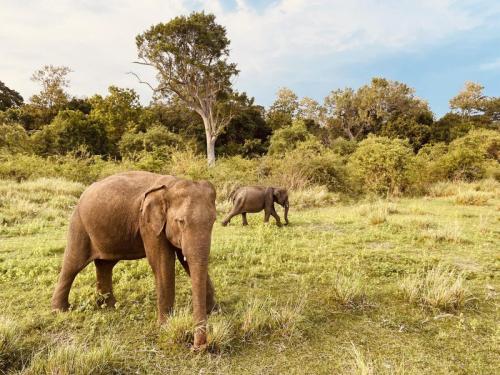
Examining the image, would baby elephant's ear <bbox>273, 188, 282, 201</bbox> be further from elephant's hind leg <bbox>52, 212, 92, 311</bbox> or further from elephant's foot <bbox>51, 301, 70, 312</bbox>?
elephant's foot <bbox>51, 301, 70, 312</bbox>

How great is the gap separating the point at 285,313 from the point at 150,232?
66.5 inches

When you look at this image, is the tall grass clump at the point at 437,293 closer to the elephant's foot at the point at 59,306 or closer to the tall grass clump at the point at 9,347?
the elephant's foot at the point at 59,306

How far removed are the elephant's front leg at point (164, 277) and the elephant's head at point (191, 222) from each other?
20cm

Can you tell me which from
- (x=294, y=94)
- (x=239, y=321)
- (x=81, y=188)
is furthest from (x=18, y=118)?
(x=239, y=321)

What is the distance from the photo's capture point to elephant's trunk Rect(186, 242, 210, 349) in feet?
11.2

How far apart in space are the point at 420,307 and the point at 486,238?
5.05 metres

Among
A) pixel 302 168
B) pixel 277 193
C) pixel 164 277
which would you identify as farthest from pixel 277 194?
pixel 302 168

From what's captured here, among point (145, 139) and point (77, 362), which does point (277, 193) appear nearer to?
point (77, 362)

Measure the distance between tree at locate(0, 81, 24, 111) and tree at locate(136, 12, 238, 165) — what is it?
1734 centimetres

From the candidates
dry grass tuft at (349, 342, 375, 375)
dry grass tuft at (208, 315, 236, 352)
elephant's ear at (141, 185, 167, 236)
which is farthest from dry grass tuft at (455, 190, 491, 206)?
elephant's ear at (141, 185, 167, 236)

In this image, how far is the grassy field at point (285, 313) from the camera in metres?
3.31

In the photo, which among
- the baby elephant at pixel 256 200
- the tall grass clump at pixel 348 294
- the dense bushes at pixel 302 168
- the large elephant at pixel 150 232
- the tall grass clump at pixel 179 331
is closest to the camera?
the large elephant at pixel 150 232

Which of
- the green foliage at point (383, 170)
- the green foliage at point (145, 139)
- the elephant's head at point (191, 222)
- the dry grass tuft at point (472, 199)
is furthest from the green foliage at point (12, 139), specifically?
the dry grass tuft at point (472, 199)

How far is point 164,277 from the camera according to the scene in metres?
3.81
